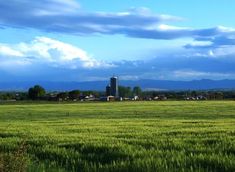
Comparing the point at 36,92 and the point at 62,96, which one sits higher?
the point at 36,92

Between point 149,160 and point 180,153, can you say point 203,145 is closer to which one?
point 180,153

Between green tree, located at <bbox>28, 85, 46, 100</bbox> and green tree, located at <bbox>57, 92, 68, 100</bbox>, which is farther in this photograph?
green tree, located at <bbox>28, 85, 46, 100</bbox>

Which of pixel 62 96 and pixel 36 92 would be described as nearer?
pixel 62 96

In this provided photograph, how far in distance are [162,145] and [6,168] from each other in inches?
257

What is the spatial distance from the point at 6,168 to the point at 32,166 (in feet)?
10.0

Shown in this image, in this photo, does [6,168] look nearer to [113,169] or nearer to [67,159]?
[113,169]

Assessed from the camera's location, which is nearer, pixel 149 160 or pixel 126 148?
pixel 149 160

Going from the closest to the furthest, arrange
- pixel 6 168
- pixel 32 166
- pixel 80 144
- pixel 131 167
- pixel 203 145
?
1. pixel 6 168
2. pixel 131 167
3. pixel 32 166
4. pixel 203 145
5. pixel 80 144

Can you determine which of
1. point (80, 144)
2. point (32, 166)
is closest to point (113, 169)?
point (32, 166)

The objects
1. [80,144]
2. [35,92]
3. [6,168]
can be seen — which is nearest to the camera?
[6,168]

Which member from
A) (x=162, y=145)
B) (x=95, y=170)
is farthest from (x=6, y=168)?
(x=162, y=145)

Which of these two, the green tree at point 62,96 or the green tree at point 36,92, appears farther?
the green tree at point 36,92

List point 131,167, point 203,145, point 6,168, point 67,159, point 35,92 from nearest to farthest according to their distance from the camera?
point 6,168
point 131,167
point 67,159
point 203,145
point 35,92

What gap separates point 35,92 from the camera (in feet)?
563
